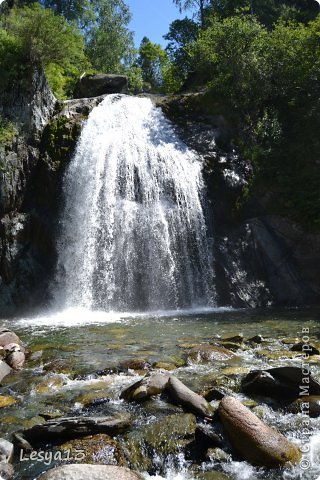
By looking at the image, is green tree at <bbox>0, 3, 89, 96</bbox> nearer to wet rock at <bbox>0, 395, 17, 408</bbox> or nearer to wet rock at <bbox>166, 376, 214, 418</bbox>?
wet rock at <bbox>0, 395, 17, 408</bbox>

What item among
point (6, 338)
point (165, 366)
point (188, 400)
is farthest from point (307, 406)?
point (6, 338)

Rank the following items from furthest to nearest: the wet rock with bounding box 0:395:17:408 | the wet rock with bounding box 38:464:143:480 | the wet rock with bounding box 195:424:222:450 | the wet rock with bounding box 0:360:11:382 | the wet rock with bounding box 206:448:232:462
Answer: the wet rock with bounding box 0:360:11:382, the wet rock with bounding box 0:395:17:408, the wet rock with bounding box 195:424:222:450, the wet rock with bounding box 206:448:232:462, the wet rock with bounding box 38:464:143:480

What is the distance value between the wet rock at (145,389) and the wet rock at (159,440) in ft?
2.31

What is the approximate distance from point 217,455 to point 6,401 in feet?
10.6

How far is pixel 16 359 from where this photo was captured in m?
8.20

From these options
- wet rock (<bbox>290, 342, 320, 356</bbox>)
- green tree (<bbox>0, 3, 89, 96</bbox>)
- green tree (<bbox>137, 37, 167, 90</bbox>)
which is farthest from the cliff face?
green tree (<bbox>137, 37, 167, 90</bbox>)

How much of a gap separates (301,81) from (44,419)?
66.0 ft

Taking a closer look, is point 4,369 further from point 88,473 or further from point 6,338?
point 88,473

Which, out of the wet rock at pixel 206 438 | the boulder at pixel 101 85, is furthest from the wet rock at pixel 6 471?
the boulder at pixel 101 85

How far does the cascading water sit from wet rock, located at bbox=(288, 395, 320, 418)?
1102cm

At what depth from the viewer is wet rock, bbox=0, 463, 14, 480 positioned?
4.46m

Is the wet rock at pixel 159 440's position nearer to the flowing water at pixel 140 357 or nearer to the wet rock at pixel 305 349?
the flowing water at pixel 140 357

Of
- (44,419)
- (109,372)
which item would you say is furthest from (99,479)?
(109,372)

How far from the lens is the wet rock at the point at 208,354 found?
26.8 feet
